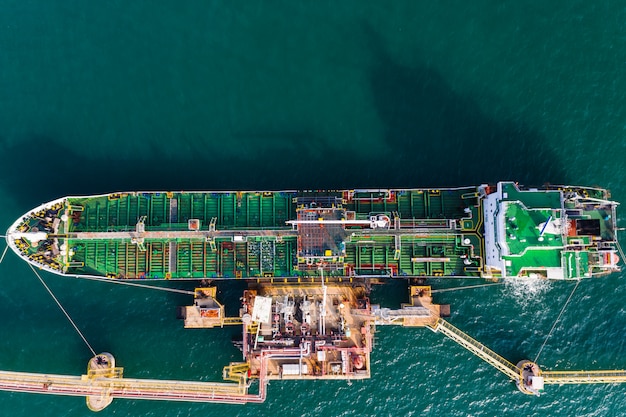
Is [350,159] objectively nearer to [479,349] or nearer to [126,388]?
[479,349]

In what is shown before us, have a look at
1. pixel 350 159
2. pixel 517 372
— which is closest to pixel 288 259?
pixel 350 159

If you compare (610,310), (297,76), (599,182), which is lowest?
(610,310)

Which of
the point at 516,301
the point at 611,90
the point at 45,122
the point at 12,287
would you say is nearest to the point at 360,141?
the point at 516,301

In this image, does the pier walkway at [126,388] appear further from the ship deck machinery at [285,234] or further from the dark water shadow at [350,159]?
the dark water shadow at [350,159]

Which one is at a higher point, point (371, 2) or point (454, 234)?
point (371, 2)

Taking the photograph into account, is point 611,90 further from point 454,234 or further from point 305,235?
point 305,235

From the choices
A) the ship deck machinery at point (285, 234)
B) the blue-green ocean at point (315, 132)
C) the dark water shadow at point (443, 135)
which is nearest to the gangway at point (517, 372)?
the blue-green ocean at point (315, 132)
